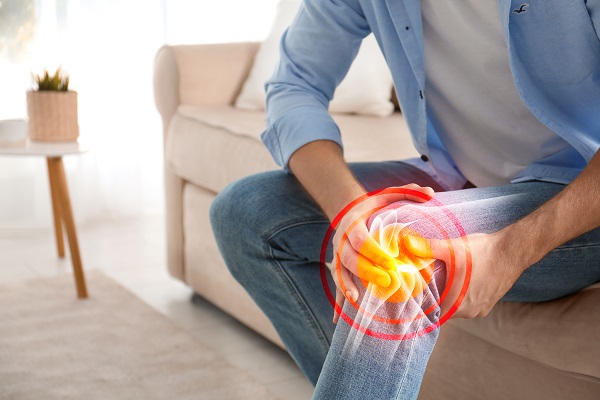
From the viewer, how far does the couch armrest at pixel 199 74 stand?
2.37 meters

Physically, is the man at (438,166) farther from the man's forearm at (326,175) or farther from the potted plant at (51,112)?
the potted plant at (51,112)

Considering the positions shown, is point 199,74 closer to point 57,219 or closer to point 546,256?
point 57,219

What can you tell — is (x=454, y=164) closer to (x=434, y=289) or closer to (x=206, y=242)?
(x=434, y=289)

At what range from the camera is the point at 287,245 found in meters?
1.30

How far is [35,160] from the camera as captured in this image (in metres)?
3.21

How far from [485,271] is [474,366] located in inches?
16.5

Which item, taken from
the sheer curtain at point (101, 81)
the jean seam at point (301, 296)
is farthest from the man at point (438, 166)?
the sheer curtain at point (101, 81)

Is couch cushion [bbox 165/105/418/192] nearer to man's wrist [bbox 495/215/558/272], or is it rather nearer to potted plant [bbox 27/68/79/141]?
potted plant [bbox 27/68/79/141]

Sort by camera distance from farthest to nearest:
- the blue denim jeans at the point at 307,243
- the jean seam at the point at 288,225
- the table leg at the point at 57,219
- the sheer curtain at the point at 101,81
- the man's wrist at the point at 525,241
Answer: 1. the sheer curtain at the point at 101,81
2. the table leg at the point at 57,219
3. the jean seam at the point at 288,225
4. the blue denim jeans at the point at 307,243
5. the man's wrist at the point at 525,241

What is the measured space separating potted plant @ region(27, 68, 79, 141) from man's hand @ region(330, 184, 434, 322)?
145 centimetres

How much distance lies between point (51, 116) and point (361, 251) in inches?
62.8

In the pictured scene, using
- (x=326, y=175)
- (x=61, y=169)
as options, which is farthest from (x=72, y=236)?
(x=326, y=175)

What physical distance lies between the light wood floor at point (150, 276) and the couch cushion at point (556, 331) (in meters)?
0.62

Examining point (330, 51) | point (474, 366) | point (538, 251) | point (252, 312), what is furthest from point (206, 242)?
point (538, 251)
